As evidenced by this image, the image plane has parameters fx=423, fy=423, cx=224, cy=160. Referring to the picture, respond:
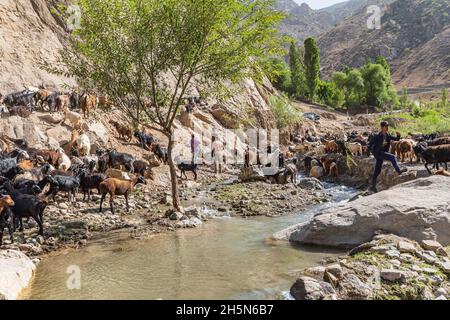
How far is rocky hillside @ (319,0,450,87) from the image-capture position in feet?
421

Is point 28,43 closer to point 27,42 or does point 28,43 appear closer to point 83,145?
point 27,42

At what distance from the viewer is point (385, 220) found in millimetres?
9812

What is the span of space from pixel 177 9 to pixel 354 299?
9.74 metres

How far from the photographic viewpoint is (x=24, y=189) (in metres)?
12.9

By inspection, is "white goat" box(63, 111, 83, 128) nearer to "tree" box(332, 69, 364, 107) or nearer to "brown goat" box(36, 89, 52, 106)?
"brown goat" box(36, 89, 52, 106)

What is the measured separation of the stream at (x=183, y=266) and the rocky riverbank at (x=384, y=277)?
0.60m

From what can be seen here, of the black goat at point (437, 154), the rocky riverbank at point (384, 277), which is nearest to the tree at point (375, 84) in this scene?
the black goat at point (437, 154)

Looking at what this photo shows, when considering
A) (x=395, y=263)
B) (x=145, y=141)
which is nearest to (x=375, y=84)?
(x=145, y=141)

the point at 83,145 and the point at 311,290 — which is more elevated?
the point at 83,145

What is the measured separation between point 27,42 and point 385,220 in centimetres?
2517

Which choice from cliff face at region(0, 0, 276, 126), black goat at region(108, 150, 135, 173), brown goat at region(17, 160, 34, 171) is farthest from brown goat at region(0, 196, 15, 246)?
cliff face at region(0, 0, 276, 126)

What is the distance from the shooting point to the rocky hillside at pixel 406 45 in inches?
5049
